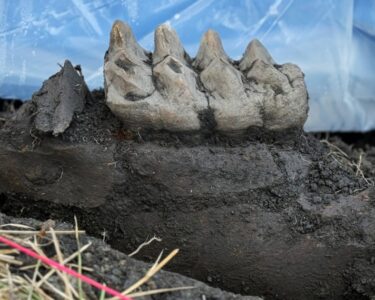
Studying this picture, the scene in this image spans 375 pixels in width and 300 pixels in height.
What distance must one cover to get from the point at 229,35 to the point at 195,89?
3.47 ft

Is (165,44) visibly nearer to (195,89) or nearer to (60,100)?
(195,89)

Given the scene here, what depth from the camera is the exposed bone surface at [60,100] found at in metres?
1.65

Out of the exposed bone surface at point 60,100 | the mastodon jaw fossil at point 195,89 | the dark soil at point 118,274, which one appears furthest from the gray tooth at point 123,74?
the dark soil at point 118,274

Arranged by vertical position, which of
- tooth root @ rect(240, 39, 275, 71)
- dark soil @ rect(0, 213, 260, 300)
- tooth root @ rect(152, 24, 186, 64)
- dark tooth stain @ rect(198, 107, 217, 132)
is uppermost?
tooth root @ rect(152, 24, 186, 64)

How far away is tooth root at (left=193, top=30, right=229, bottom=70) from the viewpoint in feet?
5.71

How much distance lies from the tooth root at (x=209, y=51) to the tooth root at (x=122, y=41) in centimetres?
14

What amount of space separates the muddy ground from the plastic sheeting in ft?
2.82

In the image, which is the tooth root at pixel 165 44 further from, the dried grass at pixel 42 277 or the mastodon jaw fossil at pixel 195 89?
the dried grass at pixel 42 277

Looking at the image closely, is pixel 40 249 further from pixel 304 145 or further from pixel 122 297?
pixel 304 145

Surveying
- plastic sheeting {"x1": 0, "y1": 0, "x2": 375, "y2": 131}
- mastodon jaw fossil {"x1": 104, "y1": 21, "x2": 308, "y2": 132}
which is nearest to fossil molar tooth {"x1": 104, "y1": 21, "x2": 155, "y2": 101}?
mastodon jaw fossil {"x1": 104, "y1": 21, "x2": 308, "y2": 132}

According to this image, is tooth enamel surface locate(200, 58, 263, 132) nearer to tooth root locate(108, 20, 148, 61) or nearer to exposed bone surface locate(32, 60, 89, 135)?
tooth root locate(108, 20, 148, 61)

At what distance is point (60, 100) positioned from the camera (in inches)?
66.6

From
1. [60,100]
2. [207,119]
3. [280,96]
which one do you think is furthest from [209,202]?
[60,100]

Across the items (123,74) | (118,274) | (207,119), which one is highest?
(123,74)
